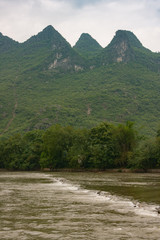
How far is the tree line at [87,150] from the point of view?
77062 mm

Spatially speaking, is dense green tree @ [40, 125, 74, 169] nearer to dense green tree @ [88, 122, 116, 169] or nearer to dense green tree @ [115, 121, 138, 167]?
dense green tree @ [88, 122, 116, 169]

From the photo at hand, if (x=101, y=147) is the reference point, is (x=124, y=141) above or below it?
above

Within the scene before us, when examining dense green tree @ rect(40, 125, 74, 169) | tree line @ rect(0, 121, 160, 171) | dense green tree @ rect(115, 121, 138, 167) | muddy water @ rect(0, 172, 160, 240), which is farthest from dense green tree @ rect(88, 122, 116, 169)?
muddy water @ rect(0, 172, 160, 240)

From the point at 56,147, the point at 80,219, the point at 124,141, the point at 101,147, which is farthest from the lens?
the point at 56,147

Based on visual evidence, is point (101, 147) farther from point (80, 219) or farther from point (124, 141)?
point (80, 219)

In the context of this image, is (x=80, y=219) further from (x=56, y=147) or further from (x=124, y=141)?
(x=56, y=147)

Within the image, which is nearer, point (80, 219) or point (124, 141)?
point (80, 219)

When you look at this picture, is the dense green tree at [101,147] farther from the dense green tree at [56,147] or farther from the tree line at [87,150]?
the dense green tree at [56,147]

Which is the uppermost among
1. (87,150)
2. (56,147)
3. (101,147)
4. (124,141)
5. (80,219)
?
(124,141)

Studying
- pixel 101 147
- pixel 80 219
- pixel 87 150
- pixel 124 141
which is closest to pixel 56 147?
pixel 87 150

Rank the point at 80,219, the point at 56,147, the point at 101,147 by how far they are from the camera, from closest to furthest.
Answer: the point at 80,219
the point at 101,147
the point at 56,147

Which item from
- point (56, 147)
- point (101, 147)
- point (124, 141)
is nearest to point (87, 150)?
point (101, 147)

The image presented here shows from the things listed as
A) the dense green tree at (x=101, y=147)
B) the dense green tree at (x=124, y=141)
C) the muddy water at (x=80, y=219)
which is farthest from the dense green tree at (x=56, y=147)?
the muddy water at (x=80, y=219)

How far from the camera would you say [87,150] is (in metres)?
89.8
